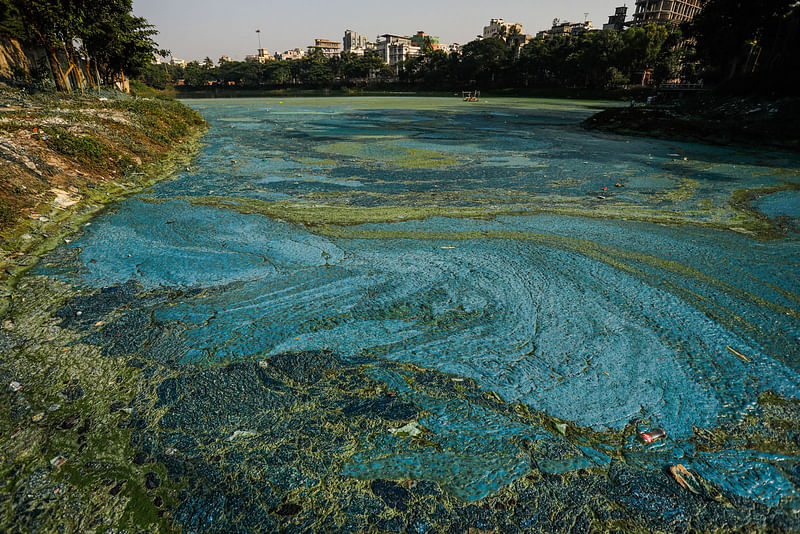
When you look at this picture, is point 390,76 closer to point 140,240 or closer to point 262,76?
point 262,76

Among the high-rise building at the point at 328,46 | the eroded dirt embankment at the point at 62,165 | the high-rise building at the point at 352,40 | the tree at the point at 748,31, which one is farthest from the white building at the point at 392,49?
the eroded dirt embankment at the point at 62,165

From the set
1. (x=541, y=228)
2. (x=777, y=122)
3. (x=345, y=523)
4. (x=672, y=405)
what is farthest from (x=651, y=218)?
(x=777, y=122)

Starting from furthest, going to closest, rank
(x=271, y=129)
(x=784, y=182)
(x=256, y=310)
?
(x=271, y=129) < (x=784, y=182) < (x=256, y=310)

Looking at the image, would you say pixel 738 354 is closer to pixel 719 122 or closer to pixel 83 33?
pixel 719 122

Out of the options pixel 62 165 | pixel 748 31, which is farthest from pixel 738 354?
pixel 748 31

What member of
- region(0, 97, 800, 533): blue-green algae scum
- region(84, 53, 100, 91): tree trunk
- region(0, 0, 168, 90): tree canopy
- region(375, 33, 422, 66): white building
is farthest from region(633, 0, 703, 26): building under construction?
region(0, 97, 800, 533): blue-green algae scum

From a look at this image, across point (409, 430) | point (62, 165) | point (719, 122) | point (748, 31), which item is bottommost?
point (409, 430)

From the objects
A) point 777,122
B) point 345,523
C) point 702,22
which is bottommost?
point 345,523
